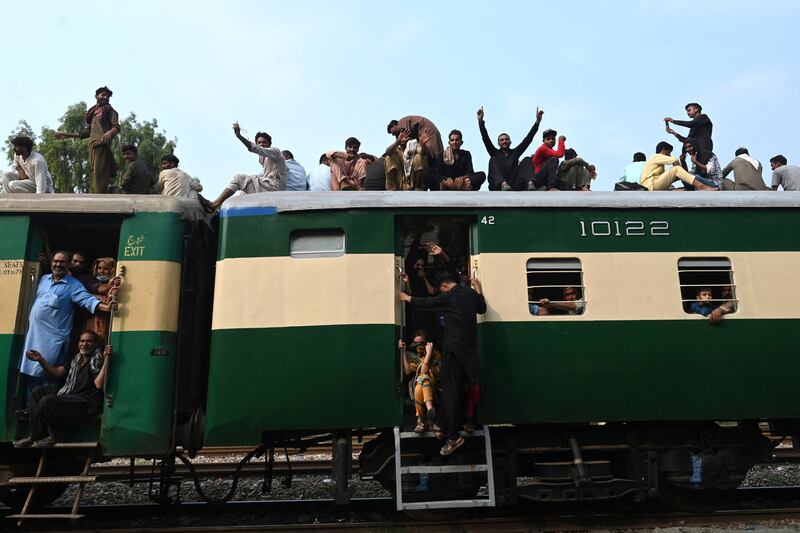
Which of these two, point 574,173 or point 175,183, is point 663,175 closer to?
point 574,173

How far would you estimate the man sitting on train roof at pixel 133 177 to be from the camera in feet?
25.0

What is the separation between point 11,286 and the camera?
588 cm

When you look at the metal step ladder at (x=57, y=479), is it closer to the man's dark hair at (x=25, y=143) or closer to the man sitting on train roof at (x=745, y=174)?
the man's dark hair at (x=25, y=143)

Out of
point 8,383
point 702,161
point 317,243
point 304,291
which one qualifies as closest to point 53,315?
point 8,383

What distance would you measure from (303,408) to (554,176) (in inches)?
178

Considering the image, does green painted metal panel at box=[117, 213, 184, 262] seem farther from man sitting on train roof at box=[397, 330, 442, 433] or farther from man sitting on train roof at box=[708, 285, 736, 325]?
man sitting on train roof at box=[708, 285, 736, 325]

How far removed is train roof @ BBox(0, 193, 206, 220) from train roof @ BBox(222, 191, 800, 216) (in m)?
0.64

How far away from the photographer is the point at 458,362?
568cm

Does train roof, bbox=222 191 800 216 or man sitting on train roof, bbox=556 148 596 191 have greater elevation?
man sitting on train roof, bbox=556 148 596 191

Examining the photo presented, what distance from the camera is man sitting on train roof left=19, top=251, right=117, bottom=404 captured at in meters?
5.85

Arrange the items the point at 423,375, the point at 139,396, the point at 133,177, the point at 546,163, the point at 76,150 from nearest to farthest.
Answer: the point at 139,396
the point at 423,375
the point at 133,177
the point at 546,163
the point at 76,150

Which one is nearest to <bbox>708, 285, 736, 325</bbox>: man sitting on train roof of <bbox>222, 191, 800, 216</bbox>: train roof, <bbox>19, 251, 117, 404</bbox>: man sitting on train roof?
<bbox>222, 191, 800, 216</bbox>: train roof

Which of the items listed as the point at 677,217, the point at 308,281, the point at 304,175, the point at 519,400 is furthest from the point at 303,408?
the point at 677,217

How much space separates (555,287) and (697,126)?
4651mm
